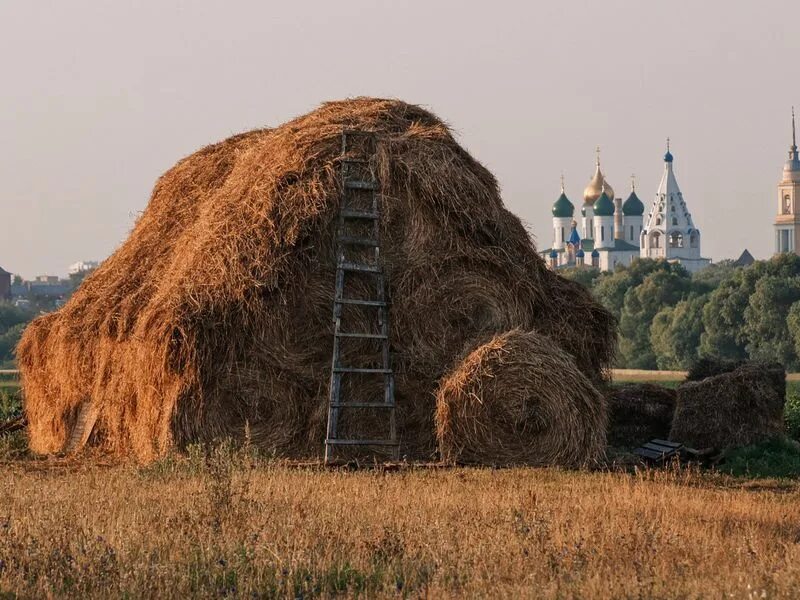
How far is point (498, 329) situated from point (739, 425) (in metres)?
3.54

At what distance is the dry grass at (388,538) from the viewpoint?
10.8 meters

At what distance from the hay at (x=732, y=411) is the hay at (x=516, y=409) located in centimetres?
316

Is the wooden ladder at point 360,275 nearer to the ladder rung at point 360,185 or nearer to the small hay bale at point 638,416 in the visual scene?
the ladder rung at point 360,185

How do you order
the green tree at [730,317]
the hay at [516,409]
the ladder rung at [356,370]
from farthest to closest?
the green tree at [730,317]
the ladder rung at [356,370]
the hay at [516,409]

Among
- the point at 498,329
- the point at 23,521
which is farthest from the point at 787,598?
the point at 498,329

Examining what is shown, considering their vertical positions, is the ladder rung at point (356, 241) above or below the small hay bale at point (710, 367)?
above

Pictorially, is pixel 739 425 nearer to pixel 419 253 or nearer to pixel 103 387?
pixel 419 253

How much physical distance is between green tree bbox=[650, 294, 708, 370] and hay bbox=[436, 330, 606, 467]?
8857 centimetres

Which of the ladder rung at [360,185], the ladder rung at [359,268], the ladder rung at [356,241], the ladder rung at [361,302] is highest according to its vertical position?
the ladder rung at [360,185]

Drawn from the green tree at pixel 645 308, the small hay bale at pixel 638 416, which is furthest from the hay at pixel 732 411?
the green tree at pixel 645 308

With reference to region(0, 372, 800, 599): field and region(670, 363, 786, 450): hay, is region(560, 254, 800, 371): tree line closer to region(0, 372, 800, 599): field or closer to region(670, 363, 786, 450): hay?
region(670, 363, 786, 450): hay

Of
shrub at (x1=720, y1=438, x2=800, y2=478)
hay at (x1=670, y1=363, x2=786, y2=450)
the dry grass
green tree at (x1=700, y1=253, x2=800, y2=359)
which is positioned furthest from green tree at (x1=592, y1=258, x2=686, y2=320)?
the dry grass

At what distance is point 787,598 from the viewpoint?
1020cm

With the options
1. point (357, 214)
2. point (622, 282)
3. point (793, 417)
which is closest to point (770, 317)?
point (622, 282)
